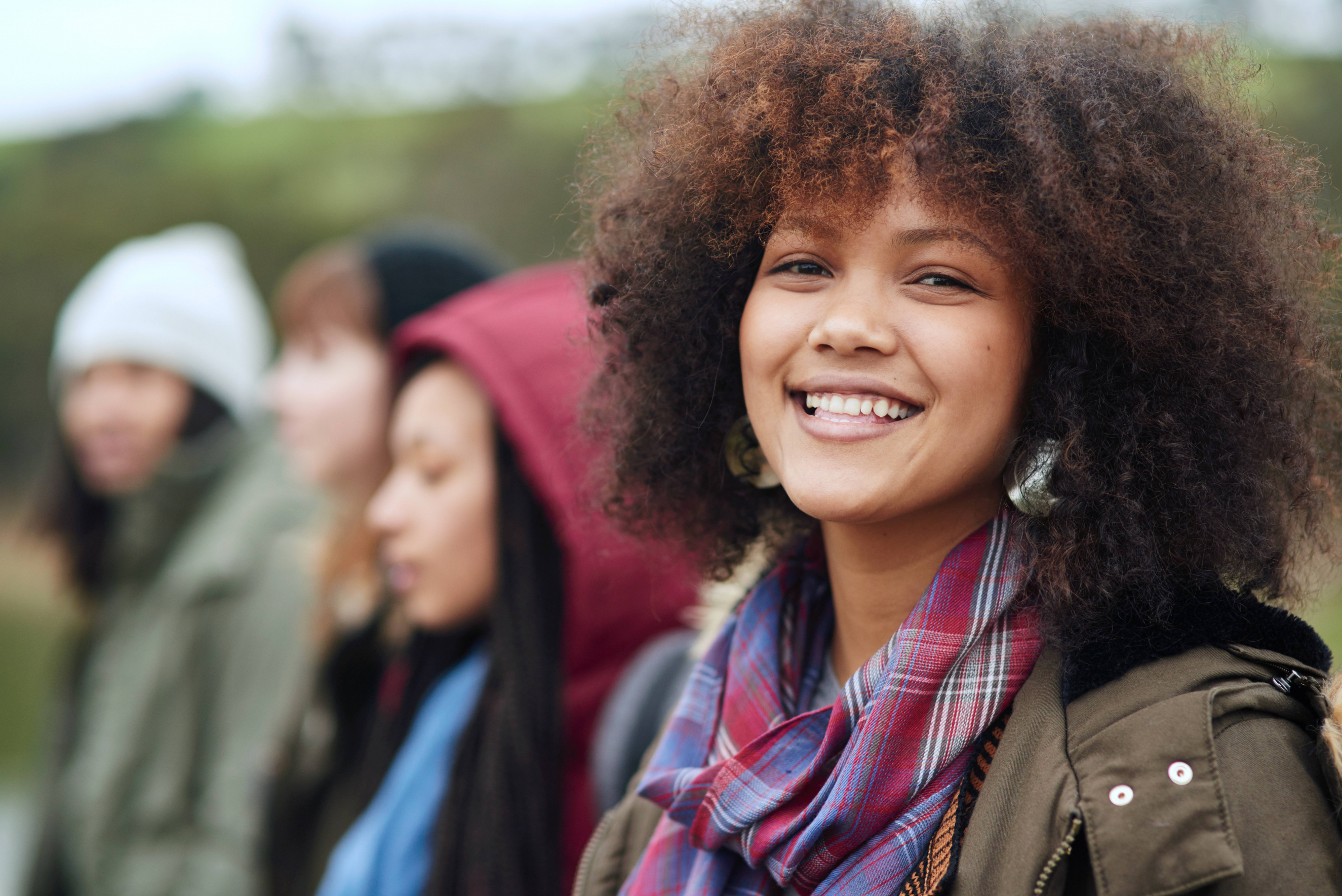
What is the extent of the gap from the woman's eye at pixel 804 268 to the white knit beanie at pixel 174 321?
390cm

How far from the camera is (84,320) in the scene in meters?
4.97

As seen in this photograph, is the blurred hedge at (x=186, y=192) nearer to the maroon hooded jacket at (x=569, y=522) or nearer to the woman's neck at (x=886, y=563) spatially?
the maroon hooded jacket at (x=569, y=522)

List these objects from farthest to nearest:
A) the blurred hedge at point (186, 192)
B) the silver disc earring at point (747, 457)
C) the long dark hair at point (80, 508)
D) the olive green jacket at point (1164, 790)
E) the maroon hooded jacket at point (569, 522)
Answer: the blurred hedge at point (186, 192)
the long dark hair at point (80, 508)
the maroon hooded jacket at point (569, 522)
the silver disc earring at point (747, 457)
the olive green jacket at point (1164, 790)

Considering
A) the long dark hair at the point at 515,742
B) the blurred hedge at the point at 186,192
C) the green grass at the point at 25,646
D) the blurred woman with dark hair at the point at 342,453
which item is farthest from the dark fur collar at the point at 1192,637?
the blurred hedge at the point at 186,192

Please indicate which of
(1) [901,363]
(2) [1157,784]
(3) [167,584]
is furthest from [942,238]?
(3) [167,584]

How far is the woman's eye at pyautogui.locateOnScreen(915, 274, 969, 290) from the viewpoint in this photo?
1.56 m

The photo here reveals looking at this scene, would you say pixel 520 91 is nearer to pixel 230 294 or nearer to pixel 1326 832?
pixel 230 294

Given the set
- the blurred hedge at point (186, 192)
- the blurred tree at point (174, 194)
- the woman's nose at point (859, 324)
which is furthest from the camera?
the blurred tree at point (174, 194)

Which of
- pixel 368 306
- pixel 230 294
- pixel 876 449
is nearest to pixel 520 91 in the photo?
pixel 230 294

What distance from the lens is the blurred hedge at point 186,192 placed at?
9.88 metres

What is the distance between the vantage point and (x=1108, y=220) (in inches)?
58.5

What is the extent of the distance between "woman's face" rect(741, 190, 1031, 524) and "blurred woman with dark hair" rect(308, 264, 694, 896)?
3.74ft

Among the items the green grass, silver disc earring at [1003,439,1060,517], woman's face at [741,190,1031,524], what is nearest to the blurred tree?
the green grass

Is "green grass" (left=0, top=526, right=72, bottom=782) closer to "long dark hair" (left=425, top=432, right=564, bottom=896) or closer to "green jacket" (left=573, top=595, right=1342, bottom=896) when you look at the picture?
"long dark hair" (left=425, top=432, right=564, bottom=896)
